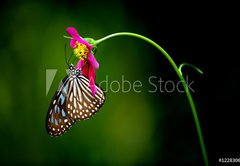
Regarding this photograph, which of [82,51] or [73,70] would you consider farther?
[73,70]

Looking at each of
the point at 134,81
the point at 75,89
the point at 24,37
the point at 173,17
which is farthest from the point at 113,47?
the point at 75,89

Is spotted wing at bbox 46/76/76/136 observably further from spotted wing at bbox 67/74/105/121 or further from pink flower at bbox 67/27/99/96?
pink flower at bbox 67/27/99/96

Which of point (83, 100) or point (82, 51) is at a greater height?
point (82, 51)

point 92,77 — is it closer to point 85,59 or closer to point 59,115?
point 85,59

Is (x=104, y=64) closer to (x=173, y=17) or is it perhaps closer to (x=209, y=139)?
(x=173, y=17)
